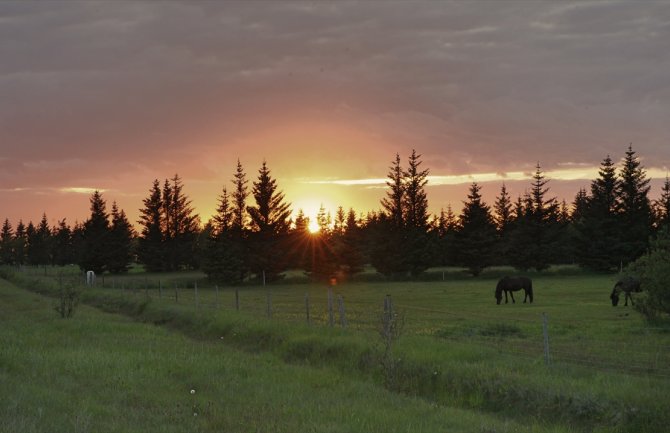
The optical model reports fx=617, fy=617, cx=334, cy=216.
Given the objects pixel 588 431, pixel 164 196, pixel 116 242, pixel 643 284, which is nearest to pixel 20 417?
pixel 588 431

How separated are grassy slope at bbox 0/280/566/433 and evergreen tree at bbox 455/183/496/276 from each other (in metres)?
66.4

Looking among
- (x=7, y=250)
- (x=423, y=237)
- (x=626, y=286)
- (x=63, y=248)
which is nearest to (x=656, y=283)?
(x=626, y=286)

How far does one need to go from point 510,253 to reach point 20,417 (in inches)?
3276

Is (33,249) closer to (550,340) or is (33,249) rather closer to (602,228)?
(602,228)

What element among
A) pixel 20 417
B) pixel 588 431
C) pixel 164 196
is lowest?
pixel 588 431

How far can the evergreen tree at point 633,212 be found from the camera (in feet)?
261

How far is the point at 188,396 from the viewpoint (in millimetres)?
14539

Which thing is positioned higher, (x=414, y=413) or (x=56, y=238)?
(x=56, y=238)

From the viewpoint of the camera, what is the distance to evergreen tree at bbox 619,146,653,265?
7944 centimetres

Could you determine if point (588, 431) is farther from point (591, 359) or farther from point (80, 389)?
point (80, 389)

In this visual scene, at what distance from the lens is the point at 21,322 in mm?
30797

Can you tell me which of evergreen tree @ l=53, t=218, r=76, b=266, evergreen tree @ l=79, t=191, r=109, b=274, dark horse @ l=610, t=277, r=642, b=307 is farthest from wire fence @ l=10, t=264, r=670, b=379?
evergreen tree @ l=53, t=218, r=76, b=266

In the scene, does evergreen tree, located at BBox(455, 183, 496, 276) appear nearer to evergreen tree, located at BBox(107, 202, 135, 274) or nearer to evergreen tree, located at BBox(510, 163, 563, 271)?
evergreen tree, located at BBox(510, 163, 563, 271)

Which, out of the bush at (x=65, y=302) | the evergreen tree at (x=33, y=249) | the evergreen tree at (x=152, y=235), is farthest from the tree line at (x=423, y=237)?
the evergreen tree at (x=33, y=249)
